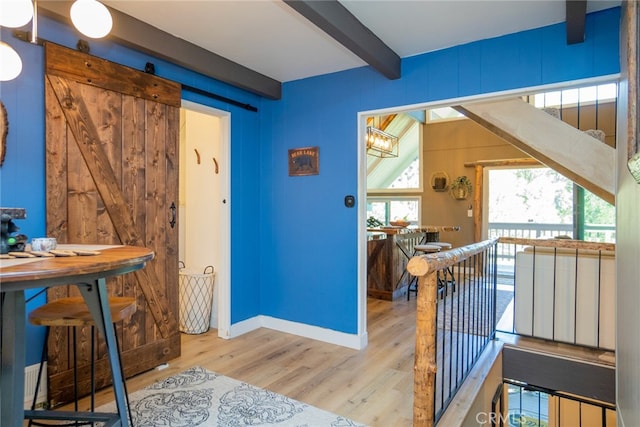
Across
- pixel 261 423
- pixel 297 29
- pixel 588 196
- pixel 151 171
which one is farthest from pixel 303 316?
pixel 588 196

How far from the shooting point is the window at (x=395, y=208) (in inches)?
293

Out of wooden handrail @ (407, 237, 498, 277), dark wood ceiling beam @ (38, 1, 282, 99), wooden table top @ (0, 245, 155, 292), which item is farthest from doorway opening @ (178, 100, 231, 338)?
wooden handrail @ (407, 237, 498, 277)

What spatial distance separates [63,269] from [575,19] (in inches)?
110

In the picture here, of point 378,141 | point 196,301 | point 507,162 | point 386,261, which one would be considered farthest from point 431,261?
point 507,162

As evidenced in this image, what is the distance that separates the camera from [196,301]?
355 centimetres

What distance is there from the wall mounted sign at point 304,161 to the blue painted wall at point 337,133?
0.05 meters

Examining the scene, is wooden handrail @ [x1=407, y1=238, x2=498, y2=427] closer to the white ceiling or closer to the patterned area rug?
the patterned area rug

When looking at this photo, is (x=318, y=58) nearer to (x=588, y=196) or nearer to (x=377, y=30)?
(x=377, y=30)

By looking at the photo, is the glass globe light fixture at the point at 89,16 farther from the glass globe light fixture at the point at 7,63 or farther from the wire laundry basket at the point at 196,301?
the wire laundry basket at the point at 196,301

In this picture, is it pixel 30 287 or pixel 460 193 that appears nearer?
pixel 30 287

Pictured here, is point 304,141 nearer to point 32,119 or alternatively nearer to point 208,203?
point 208,203

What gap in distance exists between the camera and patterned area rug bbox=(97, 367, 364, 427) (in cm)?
208

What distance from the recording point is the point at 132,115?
2615 mm

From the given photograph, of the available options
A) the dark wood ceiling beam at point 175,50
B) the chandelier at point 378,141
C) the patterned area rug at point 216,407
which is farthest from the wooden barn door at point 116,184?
the chandelier at point 378,141
